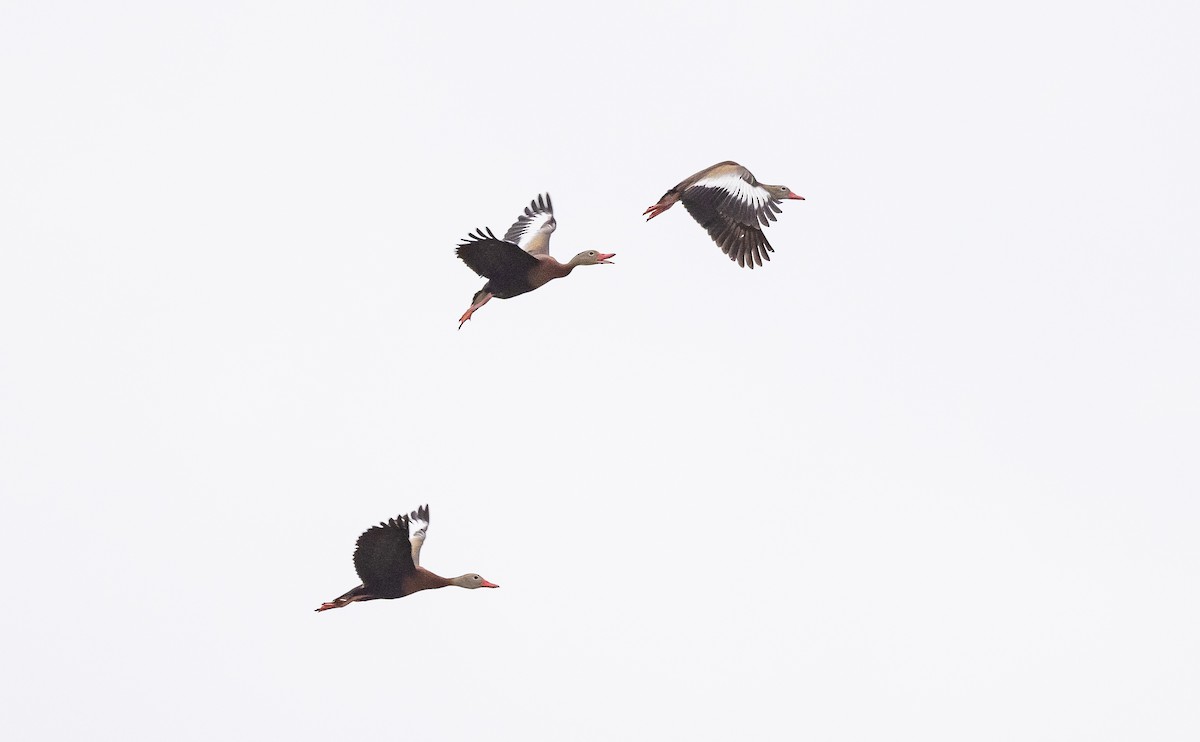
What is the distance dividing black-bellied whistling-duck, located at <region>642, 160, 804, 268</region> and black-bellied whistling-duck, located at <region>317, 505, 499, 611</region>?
6.06 meters

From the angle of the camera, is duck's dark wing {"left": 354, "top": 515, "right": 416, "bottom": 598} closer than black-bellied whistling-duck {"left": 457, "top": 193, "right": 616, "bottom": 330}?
Yes

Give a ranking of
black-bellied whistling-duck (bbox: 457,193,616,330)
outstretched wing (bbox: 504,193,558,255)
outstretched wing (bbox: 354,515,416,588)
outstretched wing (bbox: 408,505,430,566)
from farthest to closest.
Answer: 1. outstretched wing (bbox: 504,193,558,255)
2. outstretched wing (bbox: 408,505,430,566)
3. black-bellied whistling-duck (bbox: 457,193,616,330)
4. outstretched wing (bbox: 354,515,416,588)

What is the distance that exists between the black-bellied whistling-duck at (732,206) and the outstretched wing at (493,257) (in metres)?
1.98

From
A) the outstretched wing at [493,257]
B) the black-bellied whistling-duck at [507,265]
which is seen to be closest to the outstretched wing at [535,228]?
the black-bellied whistling-duck at [507,265]

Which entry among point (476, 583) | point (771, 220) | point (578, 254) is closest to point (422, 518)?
point (476, 583)

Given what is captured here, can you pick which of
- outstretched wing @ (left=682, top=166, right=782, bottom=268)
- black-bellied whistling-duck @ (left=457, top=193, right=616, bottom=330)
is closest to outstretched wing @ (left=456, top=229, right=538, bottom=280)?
black-bellied whistling-duck @ (left=457, top=193, right=616, bottom=330)

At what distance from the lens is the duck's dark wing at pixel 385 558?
24516 millimetres

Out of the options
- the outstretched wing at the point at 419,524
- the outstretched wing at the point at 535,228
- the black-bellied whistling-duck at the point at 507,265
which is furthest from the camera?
the outstretched wing at the point at 535,228

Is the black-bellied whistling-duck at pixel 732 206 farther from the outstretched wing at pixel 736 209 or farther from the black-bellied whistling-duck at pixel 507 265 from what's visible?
the black-bellied whistling-duck at pixel 507 265

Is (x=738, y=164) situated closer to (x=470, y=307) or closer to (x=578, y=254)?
(x=578, y=254)

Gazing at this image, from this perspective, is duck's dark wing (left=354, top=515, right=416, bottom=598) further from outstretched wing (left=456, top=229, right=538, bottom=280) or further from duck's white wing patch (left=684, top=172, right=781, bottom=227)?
duck's white wing patch (left=684, top=172, right=781, bottom=227)

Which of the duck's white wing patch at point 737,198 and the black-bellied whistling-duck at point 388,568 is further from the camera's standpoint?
the duck's white wing patch at point 737,198

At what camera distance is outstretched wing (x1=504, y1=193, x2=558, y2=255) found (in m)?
32.0

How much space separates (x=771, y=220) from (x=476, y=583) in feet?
22.7
